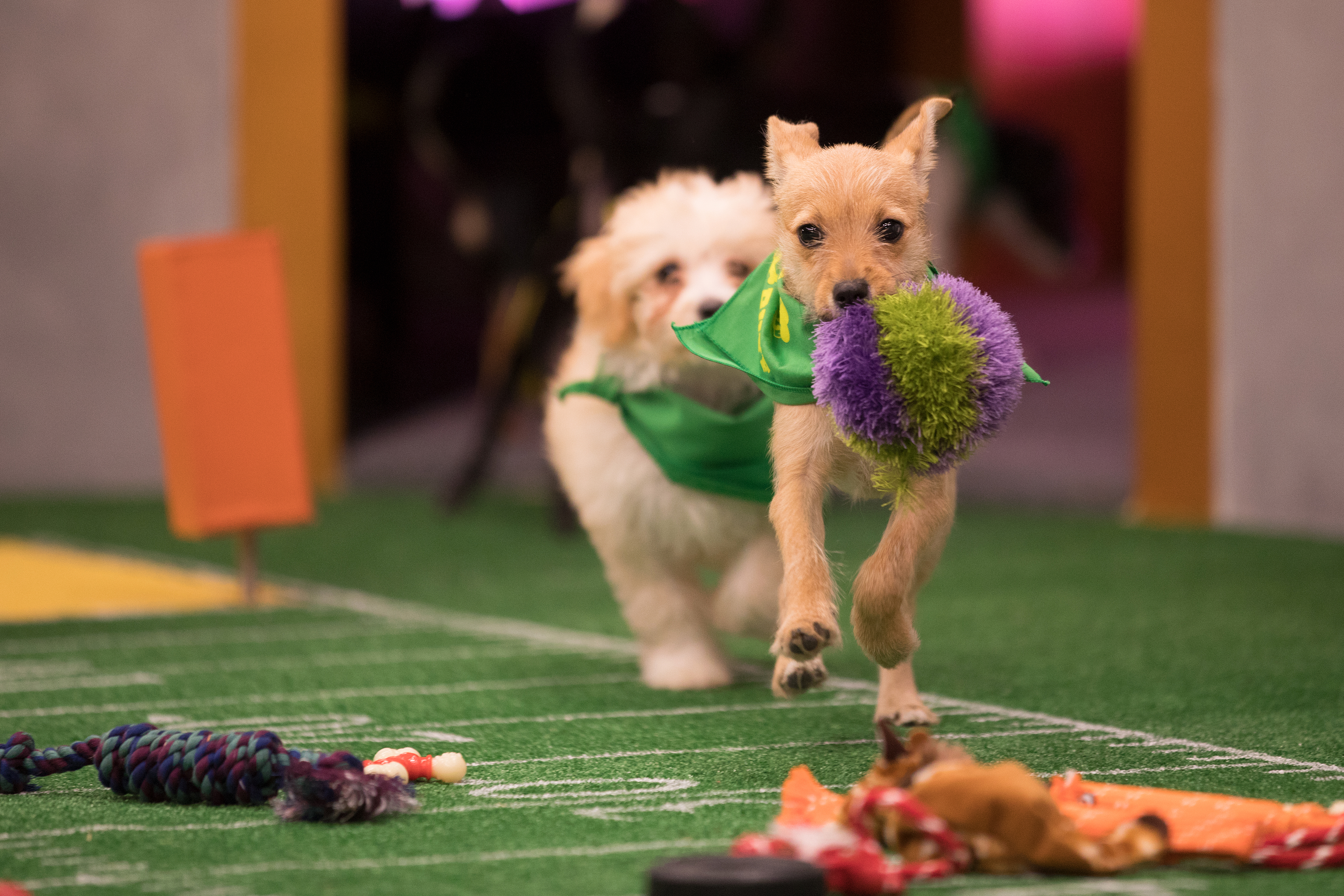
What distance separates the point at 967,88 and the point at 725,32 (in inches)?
93.9

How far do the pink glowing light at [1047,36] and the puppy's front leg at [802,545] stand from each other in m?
10.7

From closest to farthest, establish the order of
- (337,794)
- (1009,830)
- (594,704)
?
(1009,830)
(337,794)
(594,704)

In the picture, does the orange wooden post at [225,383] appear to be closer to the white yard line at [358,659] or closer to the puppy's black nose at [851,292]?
the white yard line at [358,659]

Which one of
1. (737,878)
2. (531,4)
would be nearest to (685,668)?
(737,878)

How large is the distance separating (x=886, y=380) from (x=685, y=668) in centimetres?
156

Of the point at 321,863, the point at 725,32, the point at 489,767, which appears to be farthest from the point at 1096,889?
the point at 725,32

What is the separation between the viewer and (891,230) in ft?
10.6

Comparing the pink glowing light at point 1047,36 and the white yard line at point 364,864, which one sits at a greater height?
the pink glowing light at point 1047,36

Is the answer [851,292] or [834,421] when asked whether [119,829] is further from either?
[851,292]

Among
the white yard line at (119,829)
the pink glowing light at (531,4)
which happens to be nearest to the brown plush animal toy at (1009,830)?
the white yard line at (119,829)

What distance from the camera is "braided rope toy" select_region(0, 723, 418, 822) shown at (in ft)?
9.33

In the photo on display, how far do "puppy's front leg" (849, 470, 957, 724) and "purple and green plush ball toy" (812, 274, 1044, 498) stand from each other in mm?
142

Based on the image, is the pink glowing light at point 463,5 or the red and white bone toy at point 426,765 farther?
the pink glowing light at point 463,5

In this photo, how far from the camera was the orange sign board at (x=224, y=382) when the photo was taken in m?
5.74
